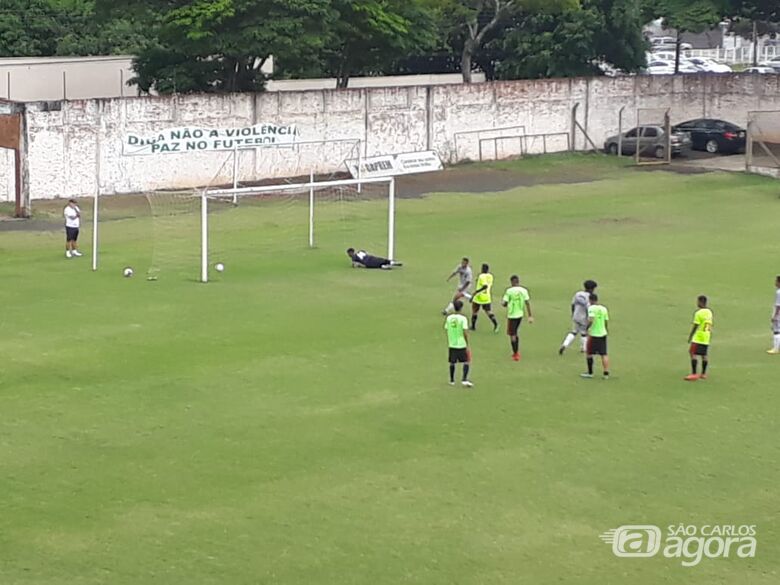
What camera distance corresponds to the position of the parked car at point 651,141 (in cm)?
5359

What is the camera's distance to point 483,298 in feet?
79.8

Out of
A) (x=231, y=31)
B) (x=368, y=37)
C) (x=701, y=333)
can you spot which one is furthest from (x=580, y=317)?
(x=368, y=37)

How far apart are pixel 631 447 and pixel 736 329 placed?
26.8ft

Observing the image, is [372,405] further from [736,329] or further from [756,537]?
[736,329]

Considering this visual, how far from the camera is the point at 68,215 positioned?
31.8m

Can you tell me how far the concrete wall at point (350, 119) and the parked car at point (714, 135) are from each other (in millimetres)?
2302

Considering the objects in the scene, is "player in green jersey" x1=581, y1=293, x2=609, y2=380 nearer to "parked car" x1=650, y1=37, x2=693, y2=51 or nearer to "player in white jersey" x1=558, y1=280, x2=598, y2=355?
"player in white jersey" x1=558, y1=280, x2=598, y2=355

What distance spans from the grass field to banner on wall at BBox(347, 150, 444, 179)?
6536mm

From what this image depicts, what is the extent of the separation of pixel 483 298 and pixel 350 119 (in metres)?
26.2

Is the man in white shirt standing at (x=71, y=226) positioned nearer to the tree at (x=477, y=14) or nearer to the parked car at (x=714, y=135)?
the tree at (x=477, y=14)

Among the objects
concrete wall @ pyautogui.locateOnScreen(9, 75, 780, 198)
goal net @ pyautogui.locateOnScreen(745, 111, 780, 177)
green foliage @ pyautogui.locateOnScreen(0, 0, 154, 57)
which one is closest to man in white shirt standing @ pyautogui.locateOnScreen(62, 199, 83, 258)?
concrete wall @ pyautogui.locateOnScreen(9, 75, 780, 198)

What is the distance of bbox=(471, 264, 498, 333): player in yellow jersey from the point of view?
24.3m

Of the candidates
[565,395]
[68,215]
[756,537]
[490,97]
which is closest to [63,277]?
[68,215]

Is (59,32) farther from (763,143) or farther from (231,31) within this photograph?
(763,143)
